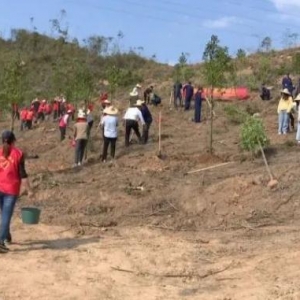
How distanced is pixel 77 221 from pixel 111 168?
5.39 metres

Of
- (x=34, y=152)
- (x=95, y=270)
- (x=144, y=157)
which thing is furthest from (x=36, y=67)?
(x=95, y=270)

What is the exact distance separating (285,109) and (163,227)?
28.7 feet

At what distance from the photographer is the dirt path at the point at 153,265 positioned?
786 centimetres

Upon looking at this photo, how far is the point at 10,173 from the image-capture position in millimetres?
9562

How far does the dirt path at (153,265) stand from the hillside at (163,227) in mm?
14

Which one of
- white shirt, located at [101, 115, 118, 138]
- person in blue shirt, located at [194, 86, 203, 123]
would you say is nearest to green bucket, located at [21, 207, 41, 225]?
white shirt, located at [101, 115, 118, 138]

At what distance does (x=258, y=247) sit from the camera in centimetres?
986

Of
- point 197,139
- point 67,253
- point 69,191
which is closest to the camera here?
point 67,253

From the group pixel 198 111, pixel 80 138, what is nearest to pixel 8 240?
pixel 80 138

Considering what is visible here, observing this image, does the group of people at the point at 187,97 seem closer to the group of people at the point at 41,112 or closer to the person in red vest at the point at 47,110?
the group of people at the point at 41,112

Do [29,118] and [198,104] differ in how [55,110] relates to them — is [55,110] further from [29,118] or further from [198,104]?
[198,104]

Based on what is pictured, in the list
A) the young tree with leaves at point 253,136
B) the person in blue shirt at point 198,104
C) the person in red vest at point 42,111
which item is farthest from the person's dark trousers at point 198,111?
the person in red vest at point 42,111

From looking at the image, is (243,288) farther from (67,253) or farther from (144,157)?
(144,157)

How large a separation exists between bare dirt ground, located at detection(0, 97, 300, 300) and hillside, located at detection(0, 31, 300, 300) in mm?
19
